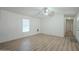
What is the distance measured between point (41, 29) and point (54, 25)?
0.28m

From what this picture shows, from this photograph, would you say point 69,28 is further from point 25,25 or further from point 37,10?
point 25,25

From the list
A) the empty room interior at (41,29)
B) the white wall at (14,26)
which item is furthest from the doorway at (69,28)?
the white wall at (14,26)

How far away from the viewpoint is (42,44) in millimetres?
1748

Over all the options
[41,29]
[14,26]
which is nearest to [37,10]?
[41,29]

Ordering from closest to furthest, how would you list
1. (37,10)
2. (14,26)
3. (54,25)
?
(37,10), (54,25), (14,26)

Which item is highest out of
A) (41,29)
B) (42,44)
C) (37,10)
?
(37,10)

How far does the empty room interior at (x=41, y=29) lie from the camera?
A: 1.66m

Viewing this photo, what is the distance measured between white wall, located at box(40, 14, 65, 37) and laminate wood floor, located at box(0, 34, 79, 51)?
98mm

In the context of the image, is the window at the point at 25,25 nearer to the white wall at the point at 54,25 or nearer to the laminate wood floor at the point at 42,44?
the laminate wood floor at the point at 42,44

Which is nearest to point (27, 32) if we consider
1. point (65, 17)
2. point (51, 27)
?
point (51, 27)

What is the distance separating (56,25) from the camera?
1780 millimetres
